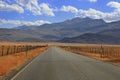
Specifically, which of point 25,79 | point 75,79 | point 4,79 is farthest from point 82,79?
point 4,79

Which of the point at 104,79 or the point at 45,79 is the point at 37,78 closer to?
the point at 45,79

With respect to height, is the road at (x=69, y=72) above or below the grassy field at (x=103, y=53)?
above

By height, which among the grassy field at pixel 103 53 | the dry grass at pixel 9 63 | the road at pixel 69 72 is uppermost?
the road at pixel 69 72

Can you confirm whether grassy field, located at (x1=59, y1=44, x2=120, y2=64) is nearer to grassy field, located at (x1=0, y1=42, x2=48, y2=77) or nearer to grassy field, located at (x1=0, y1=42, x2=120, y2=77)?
grassy field, located at (x1=0, y1=42, x2=120, y2=77)

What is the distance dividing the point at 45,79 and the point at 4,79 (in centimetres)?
227

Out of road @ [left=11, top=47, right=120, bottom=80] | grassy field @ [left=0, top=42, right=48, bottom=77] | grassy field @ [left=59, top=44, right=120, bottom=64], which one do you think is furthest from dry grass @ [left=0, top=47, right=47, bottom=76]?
grassy field @ [left=59, top=44, right=120, bottom=64]

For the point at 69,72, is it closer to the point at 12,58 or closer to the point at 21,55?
the point at 12,58

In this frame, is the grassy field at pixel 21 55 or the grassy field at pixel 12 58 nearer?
the grassy field at pixel 12 58

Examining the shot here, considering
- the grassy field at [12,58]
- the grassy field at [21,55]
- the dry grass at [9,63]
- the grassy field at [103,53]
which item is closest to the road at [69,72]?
the dry grass at [9,63]

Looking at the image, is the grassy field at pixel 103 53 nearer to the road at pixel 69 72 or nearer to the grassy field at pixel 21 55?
the grassy field at pixel 21 55

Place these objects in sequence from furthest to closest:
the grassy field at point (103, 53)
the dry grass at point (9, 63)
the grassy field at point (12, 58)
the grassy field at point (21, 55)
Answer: the grassy field at point (103, 53) → the grassy field at point (21, 55) → the grassy field at point (12, 58) → the dry grass at point (9, 63)

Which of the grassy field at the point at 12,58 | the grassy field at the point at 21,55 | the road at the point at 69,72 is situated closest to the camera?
the road at the point at 69,72

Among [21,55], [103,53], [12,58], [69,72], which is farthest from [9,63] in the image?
[103,53]

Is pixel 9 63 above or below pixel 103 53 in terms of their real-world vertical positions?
above
